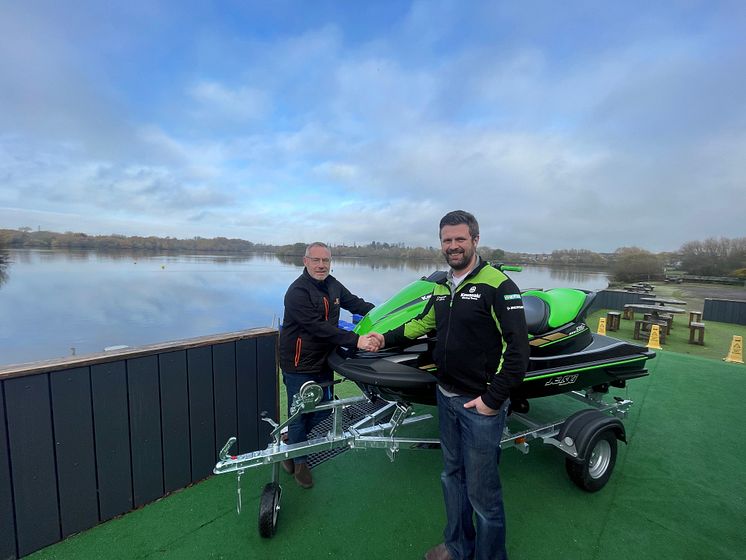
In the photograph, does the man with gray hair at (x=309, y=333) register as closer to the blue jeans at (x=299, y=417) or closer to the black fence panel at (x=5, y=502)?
the blue jeans at (x=299, y=417)

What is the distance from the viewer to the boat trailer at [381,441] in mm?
1928

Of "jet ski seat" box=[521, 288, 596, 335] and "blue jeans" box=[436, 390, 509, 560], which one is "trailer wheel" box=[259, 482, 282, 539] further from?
"jet ski seat" box=[521, 288, 596, 335]

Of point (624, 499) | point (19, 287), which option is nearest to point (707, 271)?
point (624, 499)

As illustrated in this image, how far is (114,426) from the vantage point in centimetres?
203

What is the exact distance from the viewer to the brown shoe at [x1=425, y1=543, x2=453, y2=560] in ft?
5.93

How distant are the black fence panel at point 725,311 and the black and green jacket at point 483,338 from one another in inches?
526

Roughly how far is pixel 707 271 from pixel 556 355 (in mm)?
41214

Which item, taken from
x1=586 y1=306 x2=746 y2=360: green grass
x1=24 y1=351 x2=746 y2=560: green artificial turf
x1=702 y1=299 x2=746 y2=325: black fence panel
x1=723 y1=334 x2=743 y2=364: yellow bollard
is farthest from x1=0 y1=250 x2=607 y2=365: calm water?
x1=24 y1=351 x2=746 y2=560: green artificial turf

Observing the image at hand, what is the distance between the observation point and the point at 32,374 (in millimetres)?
1746

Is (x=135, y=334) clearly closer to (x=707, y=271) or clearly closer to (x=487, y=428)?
(x=487, y=428)

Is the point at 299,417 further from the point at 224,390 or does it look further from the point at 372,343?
the point at 372,343

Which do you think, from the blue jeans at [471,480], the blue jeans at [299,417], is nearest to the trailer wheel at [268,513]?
the blue jeans at [299,417]

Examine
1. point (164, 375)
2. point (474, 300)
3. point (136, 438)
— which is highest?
point (474, 300)

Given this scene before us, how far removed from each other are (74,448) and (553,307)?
3197 mm
